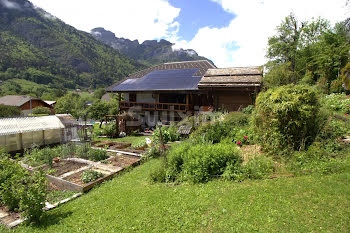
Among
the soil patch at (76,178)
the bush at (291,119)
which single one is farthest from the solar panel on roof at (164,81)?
the soil patch at (76,178)

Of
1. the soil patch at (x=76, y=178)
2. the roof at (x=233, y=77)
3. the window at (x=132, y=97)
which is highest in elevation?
the roof at (x=233, y=77)

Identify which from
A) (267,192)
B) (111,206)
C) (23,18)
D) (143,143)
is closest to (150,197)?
(111,206)

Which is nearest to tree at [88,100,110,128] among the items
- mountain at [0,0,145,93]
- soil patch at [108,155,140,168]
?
soil patch at [108,155,140,168]

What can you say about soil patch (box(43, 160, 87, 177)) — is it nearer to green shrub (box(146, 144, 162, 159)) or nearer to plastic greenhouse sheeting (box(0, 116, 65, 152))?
green shrub (box(146, 144, 162, 159))

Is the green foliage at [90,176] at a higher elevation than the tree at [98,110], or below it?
below

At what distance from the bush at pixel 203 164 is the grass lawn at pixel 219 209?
1.24ft

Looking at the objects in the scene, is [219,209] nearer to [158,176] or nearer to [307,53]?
[158,176]

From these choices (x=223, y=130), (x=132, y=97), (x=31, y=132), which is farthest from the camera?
(x=132, y=97)

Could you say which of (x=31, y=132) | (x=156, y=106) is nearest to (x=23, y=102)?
(x=156, y=106)

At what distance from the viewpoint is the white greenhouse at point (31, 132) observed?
1080 centimetres

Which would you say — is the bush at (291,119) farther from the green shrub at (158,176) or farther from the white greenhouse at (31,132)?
the white greenhouse at (31,132)

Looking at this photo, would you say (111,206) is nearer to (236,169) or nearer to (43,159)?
(236,169)

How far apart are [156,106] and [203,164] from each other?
1513 centimetres

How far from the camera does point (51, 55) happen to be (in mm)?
113062
